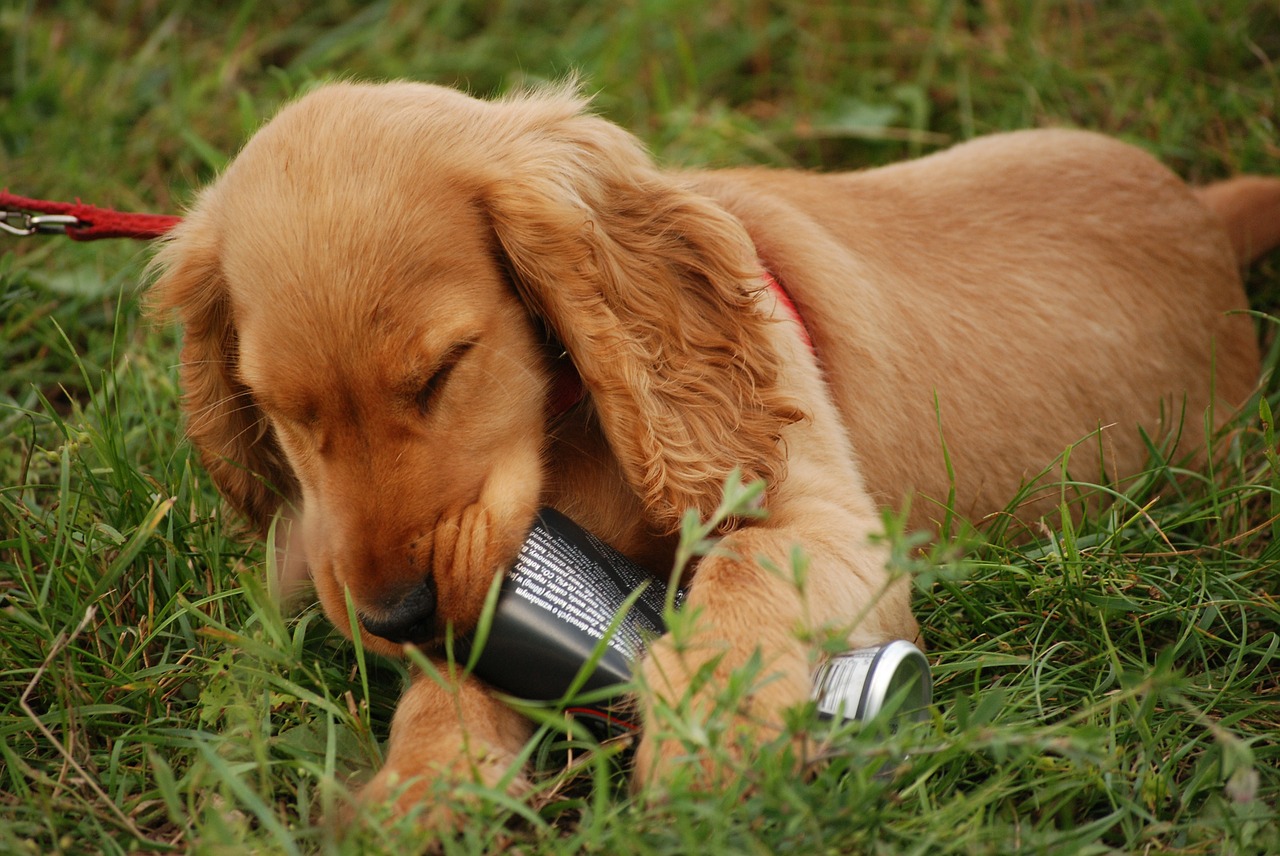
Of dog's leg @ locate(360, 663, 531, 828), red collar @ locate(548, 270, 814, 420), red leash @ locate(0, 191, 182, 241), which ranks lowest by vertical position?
dog's leg @ locate(360, 663, 531, 828)

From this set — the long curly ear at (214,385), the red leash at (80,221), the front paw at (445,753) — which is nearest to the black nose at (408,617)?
the front paw at (445,753)

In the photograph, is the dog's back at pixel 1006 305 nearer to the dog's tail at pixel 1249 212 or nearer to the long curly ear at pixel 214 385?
the dog's tail at pixel 1249 212

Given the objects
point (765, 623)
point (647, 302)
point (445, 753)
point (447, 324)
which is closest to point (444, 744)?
point (445, 753)

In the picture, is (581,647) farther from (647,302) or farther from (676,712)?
(647,302)

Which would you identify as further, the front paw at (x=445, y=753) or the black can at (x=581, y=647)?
the black can at (x=581, y=647)

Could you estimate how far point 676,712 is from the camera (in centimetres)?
172

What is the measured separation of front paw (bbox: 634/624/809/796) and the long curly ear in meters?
1.14

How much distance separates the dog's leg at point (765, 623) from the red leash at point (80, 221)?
1.83m

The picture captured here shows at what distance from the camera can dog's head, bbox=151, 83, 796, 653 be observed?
2.10m

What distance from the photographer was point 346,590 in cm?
208

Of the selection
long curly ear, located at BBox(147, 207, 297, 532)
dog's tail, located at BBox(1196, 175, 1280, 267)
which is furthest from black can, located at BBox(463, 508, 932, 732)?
dog's tail, located at BBox(1196, 175, 1280, 267)

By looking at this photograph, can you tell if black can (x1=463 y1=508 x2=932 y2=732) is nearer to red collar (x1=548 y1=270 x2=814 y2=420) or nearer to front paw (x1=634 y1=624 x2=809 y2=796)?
front paw (x1=634 y1=624 x2=809 y2=796)

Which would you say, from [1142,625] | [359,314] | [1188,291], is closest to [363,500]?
[359,314]

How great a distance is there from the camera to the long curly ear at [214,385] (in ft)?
8.35
